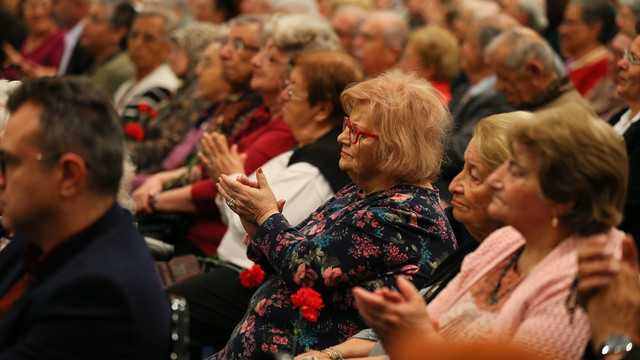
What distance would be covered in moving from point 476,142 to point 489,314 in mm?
577

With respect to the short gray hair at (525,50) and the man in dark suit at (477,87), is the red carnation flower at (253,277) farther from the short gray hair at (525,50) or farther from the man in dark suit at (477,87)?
the short gray hair at (525,50)

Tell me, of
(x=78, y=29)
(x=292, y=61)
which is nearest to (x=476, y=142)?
(x=292, y=61)

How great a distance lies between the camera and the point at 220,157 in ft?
11.9

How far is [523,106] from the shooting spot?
4.39m

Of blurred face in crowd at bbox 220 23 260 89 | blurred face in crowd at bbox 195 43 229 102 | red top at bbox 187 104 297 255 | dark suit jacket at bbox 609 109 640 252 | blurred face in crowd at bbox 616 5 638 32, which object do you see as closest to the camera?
dark suit jacket at bbox 609 109 640 252

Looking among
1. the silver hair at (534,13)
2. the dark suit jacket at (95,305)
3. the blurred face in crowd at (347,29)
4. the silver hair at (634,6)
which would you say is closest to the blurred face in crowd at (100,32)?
the blurred face in crowd at (347,29)

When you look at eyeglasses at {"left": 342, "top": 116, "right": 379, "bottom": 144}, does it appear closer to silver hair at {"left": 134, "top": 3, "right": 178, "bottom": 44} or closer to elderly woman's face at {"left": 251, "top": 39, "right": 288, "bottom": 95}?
elderly woman's face at {"left": 251, "top": 39, "right": 288, "bottom": 95}

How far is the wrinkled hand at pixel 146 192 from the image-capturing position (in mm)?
4281

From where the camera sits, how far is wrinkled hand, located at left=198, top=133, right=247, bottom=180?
11.8 ft

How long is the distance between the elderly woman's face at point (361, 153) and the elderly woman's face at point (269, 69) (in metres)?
1.42

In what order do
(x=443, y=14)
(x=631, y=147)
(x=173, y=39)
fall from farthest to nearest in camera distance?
(x=443, y=14) < (x=173, y=39) < (x=631, y=147)

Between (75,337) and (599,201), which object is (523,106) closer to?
(599,201)

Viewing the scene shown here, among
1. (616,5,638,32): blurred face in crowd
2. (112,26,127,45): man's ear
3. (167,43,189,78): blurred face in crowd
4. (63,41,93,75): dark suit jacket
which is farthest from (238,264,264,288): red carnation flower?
(63,41,93,75): dark suit jacket

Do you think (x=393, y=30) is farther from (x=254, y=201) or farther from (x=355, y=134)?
(x=254, y=201)
